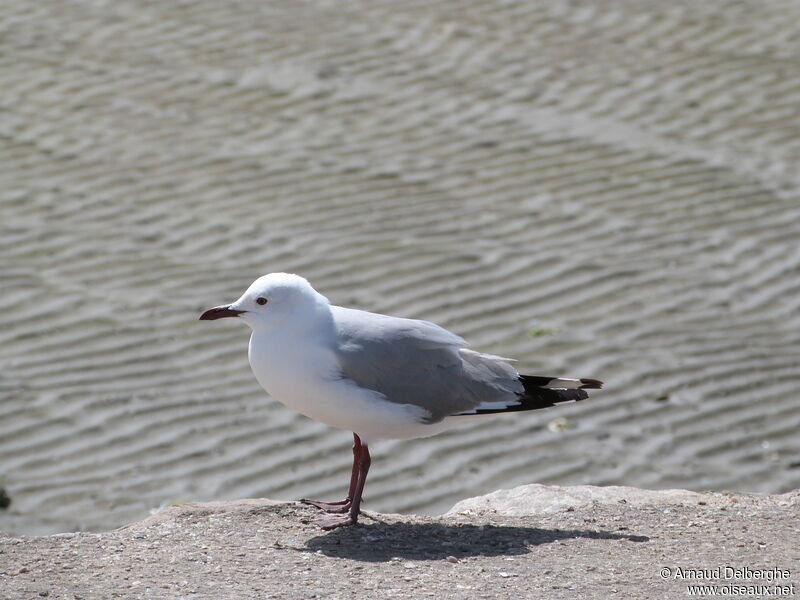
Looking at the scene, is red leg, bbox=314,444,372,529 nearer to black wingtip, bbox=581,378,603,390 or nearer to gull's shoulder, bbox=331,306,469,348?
gull's shoulder, bbox=331,306,469,348

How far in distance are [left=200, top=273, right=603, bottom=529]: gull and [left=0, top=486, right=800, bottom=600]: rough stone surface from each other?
1.03 ft

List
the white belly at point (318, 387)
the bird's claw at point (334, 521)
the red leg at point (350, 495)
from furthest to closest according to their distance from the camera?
the red leg at point (350, 495), the bird's claw at point (334, 521), the white belly at point (318, 387)

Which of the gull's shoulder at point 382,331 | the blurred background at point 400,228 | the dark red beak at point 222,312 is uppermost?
the dark red beak at point 222,312

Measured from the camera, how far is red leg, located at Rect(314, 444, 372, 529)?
4.73m

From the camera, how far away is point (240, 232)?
927cm

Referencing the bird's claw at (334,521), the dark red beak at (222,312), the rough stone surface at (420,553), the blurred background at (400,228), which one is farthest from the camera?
the blurred background at (400,228)

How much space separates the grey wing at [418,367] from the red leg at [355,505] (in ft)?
1.02

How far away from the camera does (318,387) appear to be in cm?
450

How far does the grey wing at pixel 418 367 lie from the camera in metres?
4.59

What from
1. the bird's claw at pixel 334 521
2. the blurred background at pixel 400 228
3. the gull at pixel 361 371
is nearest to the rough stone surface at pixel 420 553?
the bird's claw at pixel 334 521

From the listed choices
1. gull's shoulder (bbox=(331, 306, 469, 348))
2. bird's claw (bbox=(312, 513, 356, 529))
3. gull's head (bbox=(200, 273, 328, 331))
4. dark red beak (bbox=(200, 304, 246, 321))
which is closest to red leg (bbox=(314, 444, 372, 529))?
bird's claw (bbox=(312, 513, 356, 529))

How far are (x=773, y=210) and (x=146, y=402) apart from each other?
530 cm

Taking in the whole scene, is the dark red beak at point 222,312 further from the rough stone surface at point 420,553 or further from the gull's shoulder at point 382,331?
the rough stone surface at point 420,553

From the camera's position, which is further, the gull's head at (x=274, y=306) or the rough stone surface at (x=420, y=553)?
the gull's head at (x=274, y=306)
